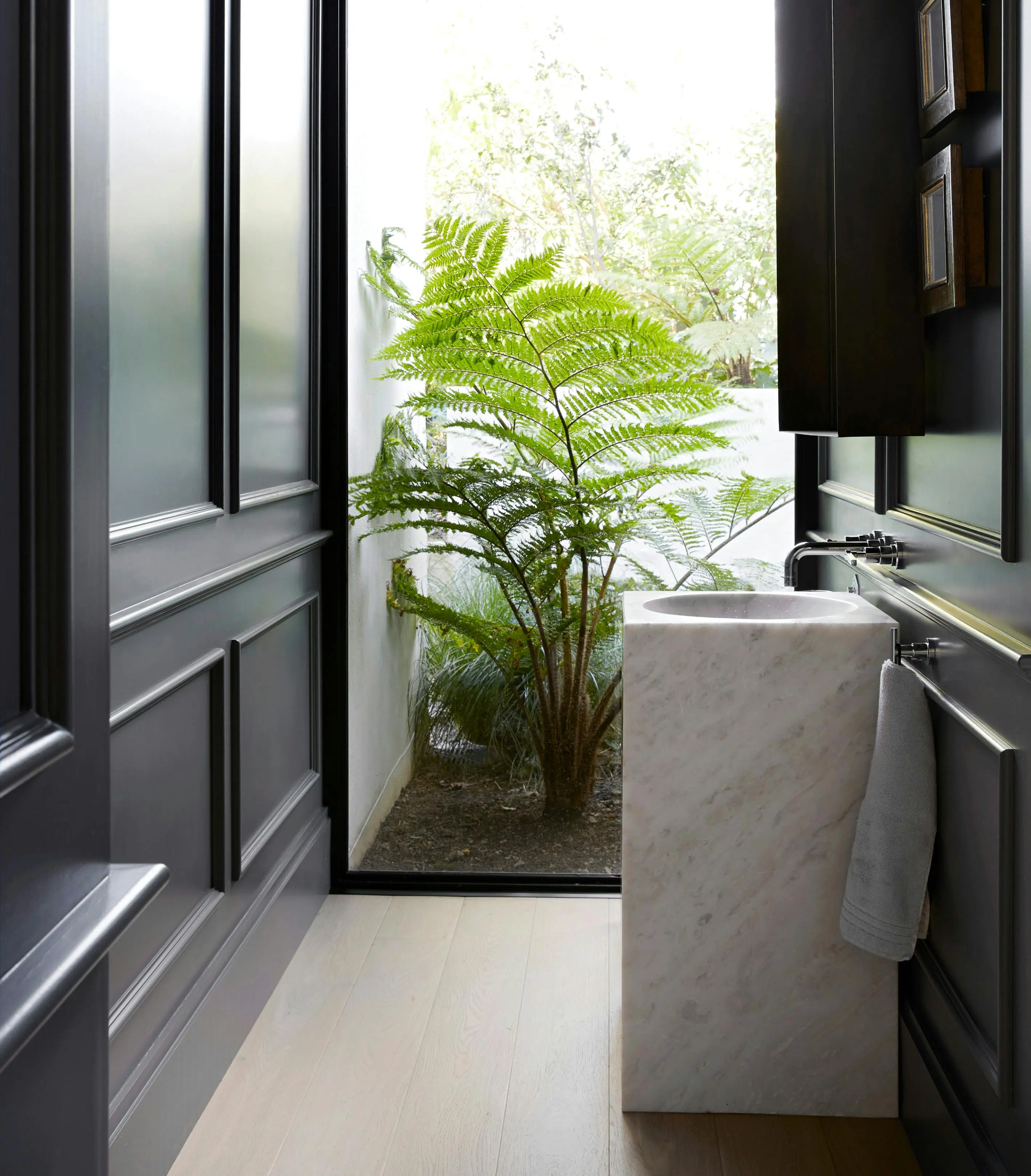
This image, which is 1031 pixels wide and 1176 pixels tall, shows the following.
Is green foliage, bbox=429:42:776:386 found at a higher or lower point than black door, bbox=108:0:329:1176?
higher

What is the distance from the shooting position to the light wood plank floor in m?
1.57

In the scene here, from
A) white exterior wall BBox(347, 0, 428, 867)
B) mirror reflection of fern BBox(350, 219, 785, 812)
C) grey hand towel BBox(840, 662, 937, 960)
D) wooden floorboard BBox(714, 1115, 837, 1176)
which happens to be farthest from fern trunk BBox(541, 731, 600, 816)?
grey hand towel BBox(840, 662, 937, 960)

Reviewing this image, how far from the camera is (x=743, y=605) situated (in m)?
1.94

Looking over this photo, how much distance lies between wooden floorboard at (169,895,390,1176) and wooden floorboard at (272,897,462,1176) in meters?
0.02

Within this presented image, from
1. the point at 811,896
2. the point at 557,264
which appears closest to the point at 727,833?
the point at 811,896

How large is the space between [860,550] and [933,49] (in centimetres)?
74

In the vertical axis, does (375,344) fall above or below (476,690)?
above

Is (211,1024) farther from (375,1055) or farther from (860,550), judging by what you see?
(860,550)

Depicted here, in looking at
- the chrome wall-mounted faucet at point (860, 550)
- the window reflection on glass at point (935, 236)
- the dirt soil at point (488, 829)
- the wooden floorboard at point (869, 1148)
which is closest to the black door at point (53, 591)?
the window reflection on glass at point (935, 236)

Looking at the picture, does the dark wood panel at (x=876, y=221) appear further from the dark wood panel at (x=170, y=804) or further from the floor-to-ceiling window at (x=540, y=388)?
the dark wood panel at (x=170, y=804)

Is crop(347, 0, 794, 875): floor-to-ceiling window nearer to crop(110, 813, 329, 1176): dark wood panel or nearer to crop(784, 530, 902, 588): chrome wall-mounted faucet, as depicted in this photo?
crop(110, 813, 329, 1176): dark wood panel

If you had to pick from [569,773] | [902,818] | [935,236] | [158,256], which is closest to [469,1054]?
[902,818]

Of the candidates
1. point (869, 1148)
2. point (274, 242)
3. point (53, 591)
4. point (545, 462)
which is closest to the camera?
point (53, 591)

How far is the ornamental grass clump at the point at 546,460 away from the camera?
98.7 inches
